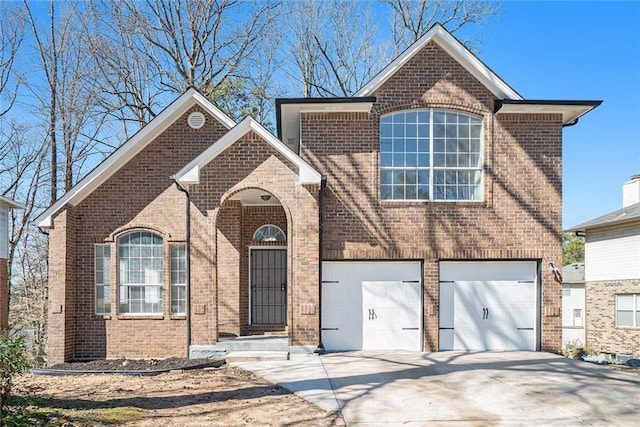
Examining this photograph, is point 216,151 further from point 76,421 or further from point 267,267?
point 76,421

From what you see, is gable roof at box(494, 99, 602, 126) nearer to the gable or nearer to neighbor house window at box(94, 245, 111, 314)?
the gable

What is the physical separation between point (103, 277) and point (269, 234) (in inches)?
187

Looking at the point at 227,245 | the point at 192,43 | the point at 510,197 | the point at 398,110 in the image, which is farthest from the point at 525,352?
the point at 192,43

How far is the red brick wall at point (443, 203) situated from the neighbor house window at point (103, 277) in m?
5.56

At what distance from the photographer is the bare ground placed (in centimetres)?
731

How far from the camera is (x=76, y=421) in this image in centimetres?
709

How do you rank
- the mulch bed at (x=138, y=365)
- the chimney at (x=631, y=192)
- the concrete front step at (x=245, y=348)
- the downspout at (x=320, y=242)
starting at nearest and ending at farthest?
the mulch bed at (x=138, y=365)
the concrete front step at (x=245, y=348)
the downspout at (x=320, y=242)
the chimney at (x=631, y=192)

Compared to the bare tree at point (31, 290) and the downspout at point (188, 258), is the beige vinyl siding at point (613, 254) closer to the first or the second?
the downspout at point (188, 258)

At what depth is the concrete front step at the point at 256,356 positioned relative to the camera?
11.8m

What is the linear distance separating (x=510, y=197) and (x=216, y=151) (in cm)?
744

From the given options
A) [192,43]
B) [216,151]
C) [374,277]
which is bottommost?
[374,277]

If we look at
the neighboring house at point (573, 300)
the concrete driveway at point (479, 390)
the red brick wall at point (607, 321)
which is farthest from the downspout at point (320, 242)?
the neighboring house at point (573, 300)

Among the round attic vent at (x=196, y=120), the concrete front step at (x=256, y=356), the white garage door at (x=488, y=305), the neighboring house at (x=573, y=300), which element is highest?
the round attic vent at (x=196, y=120)

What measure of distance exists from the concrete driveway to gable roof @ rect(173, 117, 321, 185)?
426 cm
